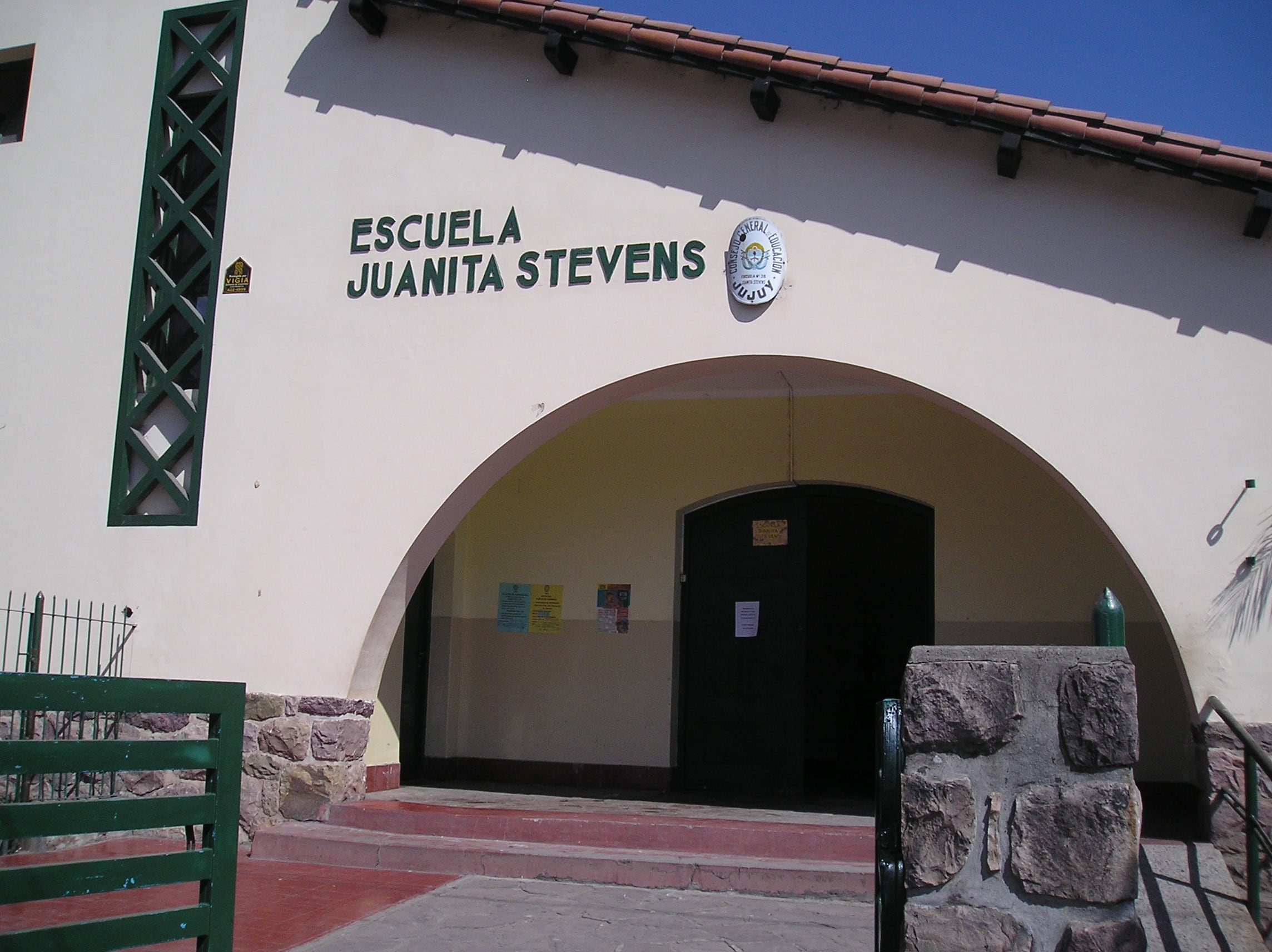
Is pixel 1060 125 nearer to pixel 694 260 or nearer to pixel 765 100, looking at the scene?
pixel 765 100

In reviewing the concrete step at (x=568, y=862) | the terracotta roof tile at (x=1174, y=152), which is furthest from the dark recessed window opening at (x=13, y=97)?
the terracotta roof tile at (x=1174, y=152)

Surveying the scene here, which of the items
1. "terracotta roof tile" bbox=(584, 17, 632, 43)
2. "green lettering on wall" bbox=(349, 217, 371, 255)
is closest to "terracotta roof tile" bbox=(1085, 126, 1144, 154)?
"terracotta roof tile" bbox=(584, 17, 632, 43)

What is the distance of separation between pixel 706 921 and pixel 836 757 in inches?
304

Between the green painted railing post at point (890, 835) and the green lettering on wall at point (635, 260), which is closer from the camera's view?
the green painted railing post at point (890, 835)

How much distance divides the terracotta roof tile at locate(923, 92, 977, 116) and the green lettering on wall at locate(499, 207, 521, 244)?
2.82 m

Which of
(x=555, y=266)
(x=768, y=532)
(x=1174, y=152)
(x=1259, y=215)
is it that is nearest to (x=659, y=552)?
(x=768, y=532)

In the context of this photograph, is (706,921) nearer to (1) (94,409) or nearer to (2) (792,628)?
(2) (792,628)

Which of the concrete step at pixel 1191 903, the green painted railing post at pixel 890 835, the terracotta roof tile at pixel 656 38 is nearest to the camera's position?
the green painted railing post at pixel 890 835

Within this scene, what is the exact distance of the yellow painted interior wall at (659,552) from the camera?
8.64 m

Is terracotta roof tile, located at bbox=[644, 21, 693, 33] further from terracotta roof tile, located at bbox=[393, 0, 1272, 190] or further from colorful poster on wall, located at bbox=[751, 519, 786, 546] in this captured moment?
colorful poster on wall, located at bbox=[751, 519, 786, 546]

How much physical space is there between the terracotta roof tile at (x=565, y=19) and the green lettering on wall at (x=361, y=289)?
2130mm

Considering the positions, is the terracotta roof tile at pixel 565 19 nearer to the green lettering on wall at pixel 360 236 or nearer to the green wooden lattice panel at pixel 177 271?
the green lettering on wall at pixel 360 236

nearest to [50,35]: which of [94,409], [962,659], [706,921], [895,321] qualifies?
[94,409]

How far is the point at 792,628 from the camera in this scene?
9.38m
